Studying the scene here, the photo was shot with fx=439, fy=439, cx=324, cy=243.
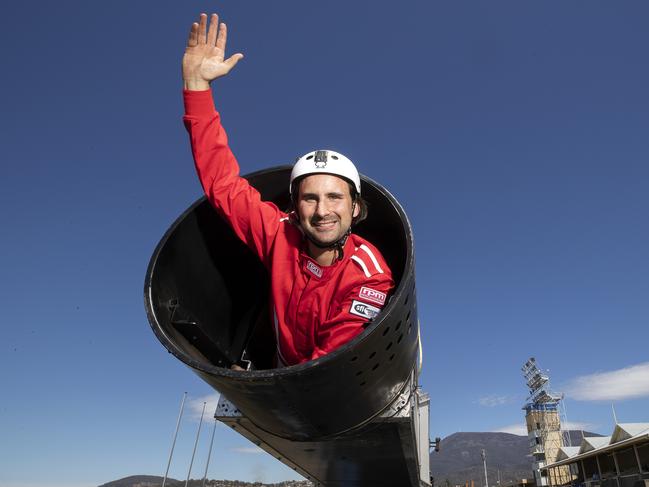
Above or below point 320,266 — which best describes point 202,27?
above

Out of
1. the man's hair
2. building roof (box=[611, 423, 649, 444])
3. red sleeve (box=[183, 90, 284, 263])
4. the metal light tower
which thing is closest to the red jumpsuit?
red sleeve (box=[183, 90, 284, 263])

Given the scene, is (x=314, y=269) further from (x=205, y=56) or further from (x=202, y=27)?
(x=202, y=27)

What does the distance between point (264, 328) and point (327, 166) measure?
172 cm

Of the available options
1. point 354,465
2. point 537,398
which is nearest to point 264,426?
point 354,465

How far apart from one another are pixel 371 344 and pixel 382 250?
1.47 meters

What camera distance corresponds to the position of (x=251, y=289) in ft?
12.5

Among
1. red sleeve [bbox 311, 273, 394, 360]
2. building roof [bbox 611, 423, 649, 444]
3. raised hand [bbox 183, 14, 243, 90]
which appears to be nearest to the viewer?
red sleeve [bbox 311, 273, 394, 360]

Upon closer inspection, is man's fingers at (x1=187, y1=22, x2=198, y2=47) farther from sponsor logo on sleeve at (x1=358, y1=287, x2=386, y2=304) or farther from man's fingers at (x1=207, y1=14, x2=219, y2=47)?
sponsor logo on sleeve at (x1=358, y1=287, x2=386, y2=304)

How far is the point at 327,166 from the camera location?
Result: 2705 millimetres

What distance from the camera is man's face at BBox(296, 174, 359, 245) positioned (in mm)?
2645

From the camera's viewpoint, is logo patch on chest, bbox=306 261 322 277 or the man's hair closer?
logo patch on chest, bbox=306 261 322 277

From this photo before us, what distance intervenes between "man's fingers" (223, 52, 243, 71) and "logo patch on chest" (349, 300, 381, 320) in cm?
179

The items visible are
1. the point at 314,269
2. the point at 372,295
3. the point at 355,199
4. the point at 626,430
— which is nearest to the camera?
the point at 372,295

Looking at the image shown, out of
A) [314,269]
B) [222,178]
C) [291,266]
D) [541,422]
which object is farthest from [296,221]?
[541,422]
